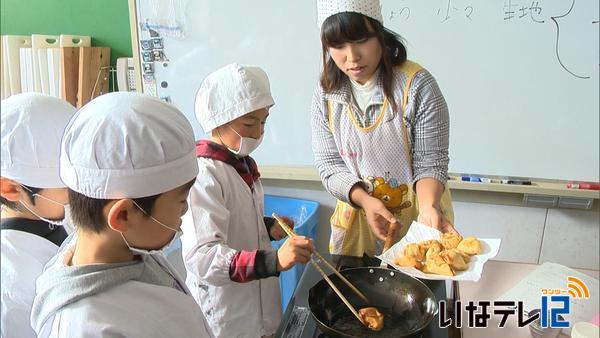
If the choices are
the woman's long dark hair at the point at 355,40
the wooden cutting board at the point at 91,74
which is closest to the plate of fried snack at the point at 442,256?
the woman's long dark hair at the point at 355,40

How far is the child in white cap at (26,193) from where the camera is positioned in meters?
0.65

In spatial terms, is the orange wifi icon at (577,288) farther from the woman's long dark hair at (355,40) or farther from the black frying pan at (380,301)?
the woman's long dark hair at (355,40)

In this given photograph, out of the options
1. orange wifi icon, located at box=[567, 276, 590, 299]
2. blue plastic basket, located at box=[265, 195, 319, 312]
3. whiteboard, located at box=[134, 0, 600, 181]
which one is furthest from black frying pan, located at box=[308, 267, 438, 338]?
whiteboard, located at box=[134, 0, 600, 181]

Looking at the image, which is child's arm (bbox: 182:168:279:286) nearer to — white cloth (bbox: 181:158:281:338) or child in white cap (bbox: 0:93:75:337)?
white cloth (bbox: 181:158:281:338)

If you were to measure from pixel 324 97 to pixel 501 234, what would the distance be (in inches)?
37.1

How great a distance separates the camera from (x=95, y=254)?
606 millimetres

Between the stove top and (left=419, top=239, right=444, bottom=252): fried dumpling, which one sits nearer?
the stove top

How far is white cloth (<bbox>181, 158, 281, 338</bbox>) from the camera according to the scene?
0.89m

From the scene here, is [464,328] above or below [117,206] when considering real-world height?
below

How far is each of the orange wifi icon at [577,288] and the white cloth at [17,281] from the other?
104 cm

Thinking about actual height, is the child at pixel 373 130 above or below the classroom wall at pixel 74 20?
below

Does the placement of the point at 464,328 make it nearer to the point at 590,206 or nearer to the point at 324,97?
the point at 324,97

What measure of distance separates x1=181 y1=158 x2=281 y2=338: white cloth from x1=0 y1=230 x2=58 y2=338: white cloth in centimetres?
30

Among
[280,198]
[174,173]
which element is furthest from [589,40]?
[174,173]
